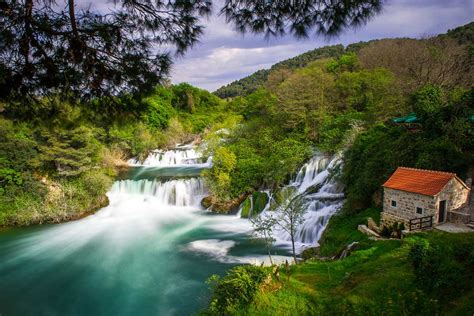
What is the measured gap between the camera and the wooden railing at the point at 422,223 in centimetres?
1170

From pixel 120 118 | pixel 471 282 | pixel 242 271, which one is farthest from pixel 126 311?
pixel 471 282

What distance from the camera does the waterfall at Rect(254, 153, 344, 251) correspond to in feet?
53.0

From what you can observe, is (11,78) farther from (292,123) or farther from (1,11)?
(292,123)

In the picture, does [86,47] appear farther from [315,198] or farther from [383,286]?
[315,198]

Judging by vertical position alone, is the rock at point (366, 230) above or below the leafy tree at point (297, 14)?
below

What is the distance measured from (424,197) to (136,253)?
43.9ft

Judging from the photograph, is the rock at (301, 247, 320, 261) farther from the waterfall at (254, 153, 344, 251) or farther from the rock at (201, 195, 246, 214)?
the rock at (201, 195, 246, 214)

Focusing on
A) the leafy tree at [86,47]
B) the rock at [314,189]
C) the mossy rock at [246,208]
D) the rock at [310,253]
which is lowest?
the rock at [310,253]

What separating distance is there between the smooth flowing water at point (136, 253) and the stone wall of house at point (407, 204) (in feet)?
12.1

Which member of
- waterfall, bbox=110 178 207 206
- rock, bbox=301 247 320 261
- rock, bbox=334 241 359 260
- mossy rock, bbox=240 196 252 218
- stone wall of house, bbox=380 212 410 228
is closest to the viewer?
rock, bbox=334 241 359 260

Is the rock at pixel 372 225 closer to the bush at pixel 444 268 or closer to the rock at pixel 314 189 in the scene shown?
the rock at pixel 314 189

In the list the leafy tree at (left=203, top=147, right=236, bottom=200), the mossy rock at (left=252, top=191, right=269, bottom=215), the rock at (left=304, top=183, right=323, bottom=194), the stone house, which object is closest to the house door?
the stone house

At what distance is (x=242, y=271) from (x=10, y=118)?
6.10 metres

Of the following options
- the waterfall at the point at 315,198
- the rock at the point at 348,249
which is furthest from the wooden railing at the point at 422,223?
the waterfall at the point at 315,198
